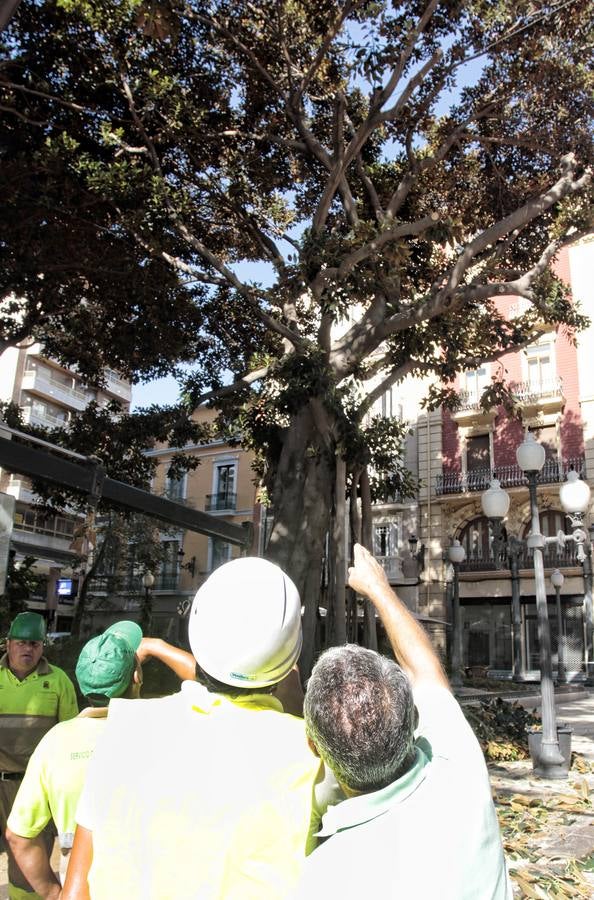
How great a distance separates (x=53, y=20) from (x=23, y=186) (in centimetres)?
208

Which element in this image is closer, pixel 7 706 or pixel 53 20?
pixel 7 706

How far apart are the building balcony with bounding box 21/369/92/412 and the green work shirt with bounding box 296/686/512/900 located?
3883 centimetres

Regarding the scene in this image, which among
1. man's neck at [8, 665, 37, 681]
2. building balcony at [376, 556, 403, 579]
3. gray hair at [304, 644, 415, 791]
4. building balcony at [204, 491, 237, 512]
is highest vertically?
building balcony at [204, 491, 237, 512]

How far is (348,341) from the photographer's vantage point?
934 centimetres

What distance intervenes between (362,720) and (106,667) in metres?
1.33

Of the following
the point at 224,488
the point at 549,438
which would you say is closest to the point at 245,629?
the point at 549,438

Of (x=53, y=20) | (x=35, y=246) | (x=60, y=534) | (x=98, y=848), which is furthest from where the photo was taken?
(x=60, y=534)

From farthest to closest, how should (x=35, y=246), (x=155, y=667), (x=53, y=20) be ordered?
(x=35, y=246), (x=53, y=20), (x=155, y=667)

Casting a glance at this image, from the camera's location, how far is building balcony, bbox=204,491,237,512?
34625 mm

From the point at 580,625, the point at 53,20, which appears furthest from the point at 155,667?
the point at 580,625

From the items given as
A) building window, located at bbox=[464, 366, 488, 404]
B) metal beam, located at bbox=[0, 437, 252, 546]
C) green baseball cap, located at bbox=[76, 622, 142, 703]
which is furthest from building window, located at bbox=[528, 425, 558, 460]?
green baseball cap, located at bbox=[76, 622, 142, 703]

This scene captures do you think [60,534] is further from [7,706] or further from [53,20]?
[7,706]

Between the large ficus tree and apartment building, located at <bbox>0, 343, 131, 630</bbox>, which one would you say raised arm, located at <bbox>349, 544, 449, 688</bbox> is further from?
apartment building, located at <bbox>0, 343, 131, 630</bbox>

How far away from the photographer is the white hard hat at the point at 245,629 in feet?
4.69
